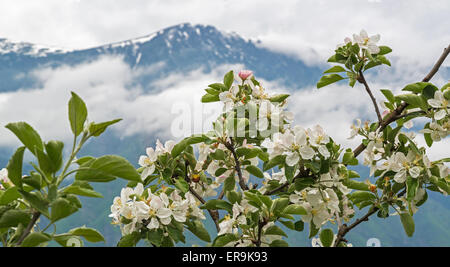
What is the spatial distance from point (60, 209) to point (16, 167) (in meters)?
0.16

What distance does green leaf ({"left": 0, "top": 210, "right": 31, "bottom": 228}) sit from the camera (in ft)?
3.73

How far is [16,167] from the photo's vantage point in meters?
1.12

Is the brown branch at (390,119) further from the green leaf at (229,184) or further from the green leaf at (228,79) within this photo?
the green leaf at (228,79)

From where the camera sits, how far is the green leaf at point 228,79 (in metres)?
2.02

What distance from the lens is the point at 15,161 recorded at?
Answer: 3.63 ft

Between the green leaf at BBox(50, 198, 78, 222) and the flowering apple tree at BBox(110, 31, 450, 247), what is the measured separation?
0.50m

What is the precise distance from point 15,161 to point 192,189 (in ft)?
3.24

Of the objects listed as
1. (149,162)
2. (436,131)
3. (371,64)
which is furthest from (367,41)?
(149,162)

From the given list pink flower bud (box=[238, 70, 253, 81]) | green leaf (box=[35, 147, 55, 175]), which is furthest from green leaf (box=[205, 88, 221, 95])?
green leaf (box=[35, 147, 55, 175])

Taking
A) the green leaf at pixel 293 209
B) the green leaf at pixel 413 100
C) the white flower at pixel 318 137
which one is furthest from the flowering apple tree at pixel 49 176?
the green leaf at pixel 413 100
